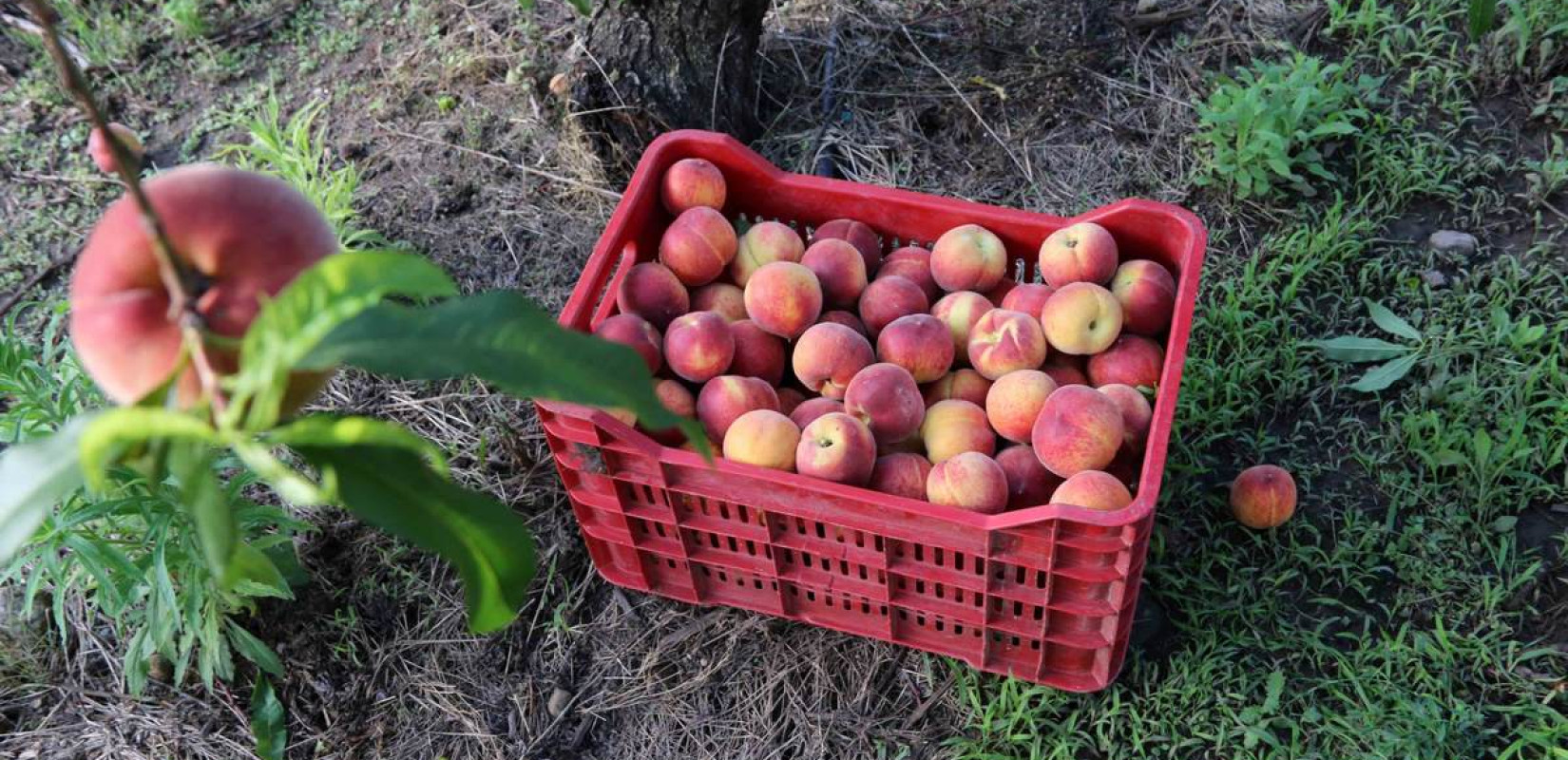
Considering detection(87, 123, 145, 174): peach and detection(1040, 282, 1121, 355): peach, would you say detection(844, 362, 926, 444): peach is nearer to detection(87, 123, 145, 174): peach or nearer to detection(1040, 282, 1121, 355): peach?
detection(1040, 282, 1121, 355): peach

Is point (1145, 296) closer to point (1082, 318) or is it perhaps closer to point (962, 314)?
point (1082, 318)

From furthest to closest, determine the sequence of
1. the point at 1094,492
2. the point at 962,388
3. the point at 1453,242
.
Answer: the point at 1453,242 < the point at 962,388 < the point at 1094,492

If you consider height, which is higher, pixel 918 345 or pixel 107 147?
pixel 107 147

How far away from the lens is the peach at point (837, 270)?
2188mm

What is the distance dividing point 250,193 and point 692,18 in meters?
1.97

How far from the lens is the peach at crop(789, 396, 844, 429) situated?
2.01 meters

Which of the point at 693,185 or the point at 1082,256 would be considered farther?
the point at 693,185

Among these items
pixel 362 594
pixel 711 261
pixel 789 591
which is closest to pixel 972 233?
pixel 711 261

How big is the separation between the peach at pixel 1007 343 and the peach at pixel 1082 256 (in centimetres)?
10

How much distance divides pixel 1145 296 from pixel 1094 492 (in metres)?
0.46

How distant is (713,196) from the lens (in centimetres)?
Result: 227

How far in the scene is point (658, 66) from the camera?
9.00 feet

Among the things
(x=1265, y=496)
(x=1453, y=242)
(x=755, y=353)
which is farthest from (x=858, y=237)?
(x=1453, y=242)

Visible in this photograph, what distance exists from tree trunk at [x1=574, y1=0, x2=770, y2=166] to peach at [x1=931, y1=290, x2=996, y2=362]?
0.95m
